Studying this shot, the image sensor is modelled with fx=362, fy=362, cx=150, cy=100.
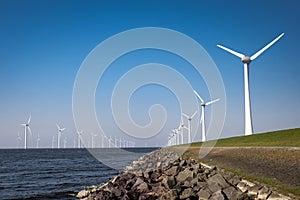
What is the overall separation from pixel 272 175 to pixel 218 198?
11.8ft

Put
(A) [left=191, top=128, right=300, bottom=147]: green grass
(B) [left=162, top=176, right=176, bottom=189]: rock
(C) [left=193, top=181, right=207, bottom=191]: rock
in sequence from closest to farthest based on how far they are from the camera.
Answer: (C) [left=193, top=181, right=207, bottom=191]: rock
(B) [left=162, top=176, right=176, bottom=189]: rock
(A) [left=191, top=128, right=300, bottom=147]: green grass

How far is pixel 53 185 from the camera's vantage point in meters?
34.5

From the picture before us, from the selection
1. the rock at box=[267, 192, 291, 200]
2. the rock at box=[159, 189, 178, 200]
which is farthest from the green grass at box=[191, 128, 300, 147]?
the rock at box=[267, 192, 291, 200]

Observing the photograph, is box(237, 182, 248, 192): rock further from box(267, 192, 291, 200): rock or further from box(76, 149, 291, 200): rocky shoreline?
box(267, 192, 291, 200): rock

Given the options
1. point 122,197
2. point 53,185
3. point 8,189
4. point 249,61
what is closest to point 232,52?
point 249,61

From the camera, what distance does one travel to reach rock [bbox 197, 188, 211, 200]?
1552 centimetres

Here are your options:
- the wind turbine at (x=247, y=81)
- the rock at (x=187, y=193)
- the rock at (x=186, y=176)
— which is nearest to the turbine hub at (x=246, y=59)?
the wind turbine at (x=247, y=81)

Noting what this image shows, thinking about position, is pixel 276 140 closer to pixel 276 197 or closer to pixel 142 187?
pixel 142 187

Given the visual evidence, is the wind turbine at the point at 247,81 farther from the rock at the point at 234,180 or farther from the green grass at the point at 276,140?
the rock at the point at 234,180

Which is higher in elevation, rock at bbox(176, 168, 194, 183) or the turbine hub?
the turbine hub

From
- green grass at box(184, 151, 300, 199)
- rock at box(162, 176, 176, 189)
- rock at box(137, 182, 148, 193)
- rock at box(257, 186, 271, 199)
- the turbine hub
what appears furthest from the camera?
the turbine hub

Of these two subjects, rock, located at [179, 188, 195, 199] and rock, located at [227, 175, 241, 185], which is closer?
rock, located at [179, 188, 195, 199]

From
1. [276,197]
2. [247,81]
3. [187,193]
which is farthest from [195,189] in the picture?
[247,81]

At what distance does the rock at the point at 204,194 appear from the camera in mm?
15520
